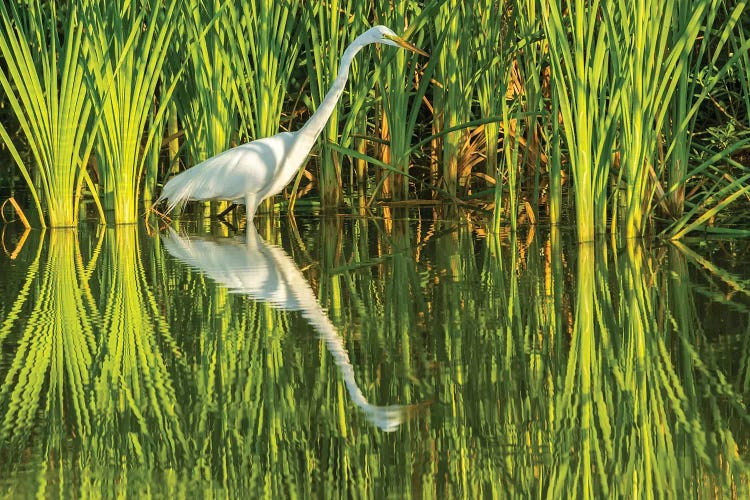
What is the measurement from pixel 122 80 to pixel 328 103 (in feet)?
4.02

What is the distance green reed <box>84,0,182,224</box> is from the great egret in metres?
0.37

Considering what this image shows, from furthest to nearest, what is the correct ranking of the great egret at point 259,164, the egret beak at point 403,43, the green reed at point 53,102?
the great egret at point 259,164, the egret beak at point 403,43, the green reed at point 53,102

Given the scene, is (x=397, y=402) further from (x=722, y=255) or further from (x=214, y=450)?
(x=722, y=255)

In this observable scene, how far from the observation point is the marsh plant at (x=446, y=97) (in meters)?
5.58

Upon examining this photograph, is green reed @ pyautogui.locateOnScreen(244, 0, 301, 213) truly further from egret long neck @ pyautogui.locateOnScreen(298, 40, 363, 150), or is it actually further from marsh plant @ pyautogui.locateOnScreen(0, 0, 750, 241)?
egret long neck @ pyautogui.locateOnScreen(298, 40, 363, 150)

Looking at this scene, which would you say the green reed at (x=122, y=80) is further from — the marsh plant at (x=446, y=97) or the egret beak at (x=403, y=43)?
the egret beak at (x=403, y=43)

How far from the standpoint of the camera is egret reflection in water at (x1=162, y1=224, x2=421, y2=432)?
307cm

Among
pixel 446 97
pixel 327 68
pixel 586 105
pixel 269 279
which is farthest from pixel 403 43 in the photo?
pixel 269 279

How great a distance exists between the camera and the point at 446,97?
7.96 m

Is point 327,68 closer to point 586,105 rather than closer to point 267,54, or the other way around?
point 267,54

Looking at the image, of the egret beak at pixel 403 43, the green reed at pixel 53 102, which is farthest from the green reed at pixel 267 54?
the green reed at pixel 53 102

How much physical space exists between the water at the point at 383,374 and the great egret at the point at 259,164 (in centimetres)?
139

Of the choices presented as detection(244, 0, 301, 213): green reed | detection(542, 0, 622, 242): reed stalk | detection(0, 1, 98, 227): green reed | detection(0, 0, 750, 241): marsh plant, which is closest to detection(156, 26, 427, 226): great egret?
detection(0, 0, 750, 241): marsh plant

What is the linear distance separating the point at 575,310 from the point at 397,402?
4.45ft
